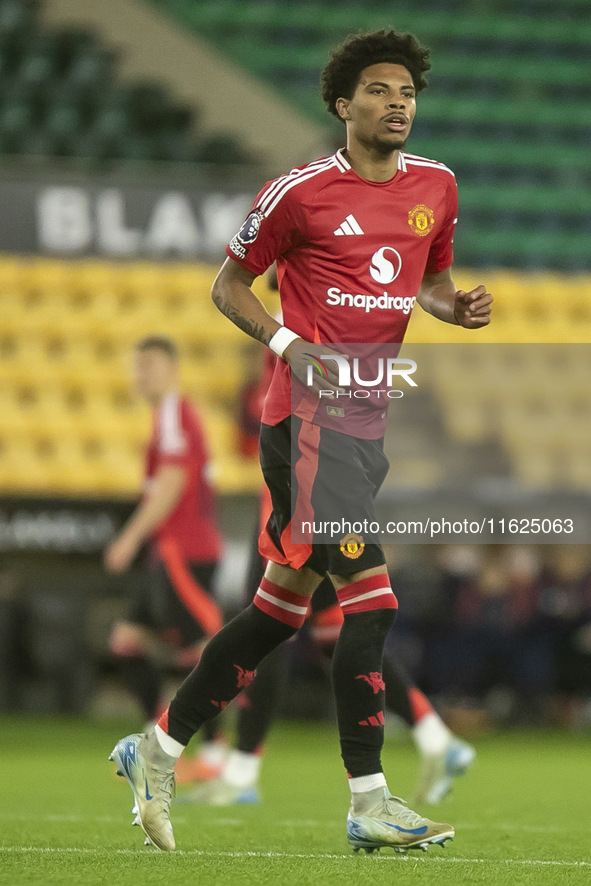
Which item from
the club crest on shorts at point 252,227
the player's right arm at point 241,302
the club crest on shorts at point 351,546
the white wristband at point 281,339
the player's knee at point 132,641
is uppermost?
the club crest on shorts at point 252,227

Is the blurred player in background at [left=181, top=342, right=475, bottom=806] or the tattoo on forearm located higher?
the tattoo on forearm

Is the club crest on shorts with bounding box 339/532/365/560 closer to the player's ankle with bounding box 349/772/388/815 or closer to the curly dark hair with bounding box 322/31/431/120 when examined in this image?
the player's ankle with bounding box 349/772/388/815

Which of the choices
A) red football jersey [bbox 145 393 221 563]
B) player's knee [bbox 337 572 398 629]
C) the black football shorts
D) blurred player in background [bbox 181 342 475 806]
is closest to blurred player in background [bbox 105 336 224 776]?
red football jersey [bbox 145 393 221 563]

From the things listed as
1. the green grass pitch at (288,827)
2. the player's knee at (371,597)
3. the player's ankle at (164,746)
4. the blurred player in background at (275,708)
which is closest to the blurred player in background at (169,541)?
the green grass pitch at (288,827)

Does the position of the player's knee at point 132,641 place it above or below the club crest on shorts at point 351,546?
below

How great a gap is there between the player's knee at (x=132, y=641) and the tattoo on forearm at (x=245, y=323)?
302 cm

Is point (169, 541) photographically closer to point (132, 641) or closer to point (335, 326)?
point (132, 641)

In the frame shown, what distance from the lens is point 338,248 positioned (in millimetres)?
3508

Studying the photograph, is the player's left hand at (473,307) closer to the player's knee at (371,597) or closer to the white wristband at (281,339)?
the white wristband at (281,339)

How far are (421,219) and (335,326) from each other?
37cm

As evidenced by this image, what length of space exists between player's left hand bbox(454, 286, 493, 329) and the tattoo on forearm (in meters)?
0.51

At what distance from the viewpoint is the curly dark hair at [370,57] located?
3529mm

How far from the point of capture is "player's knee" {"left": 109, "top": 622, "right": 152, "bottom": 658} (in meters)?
6.36

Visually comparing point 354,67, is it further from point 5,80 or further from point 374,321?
point 5,80
